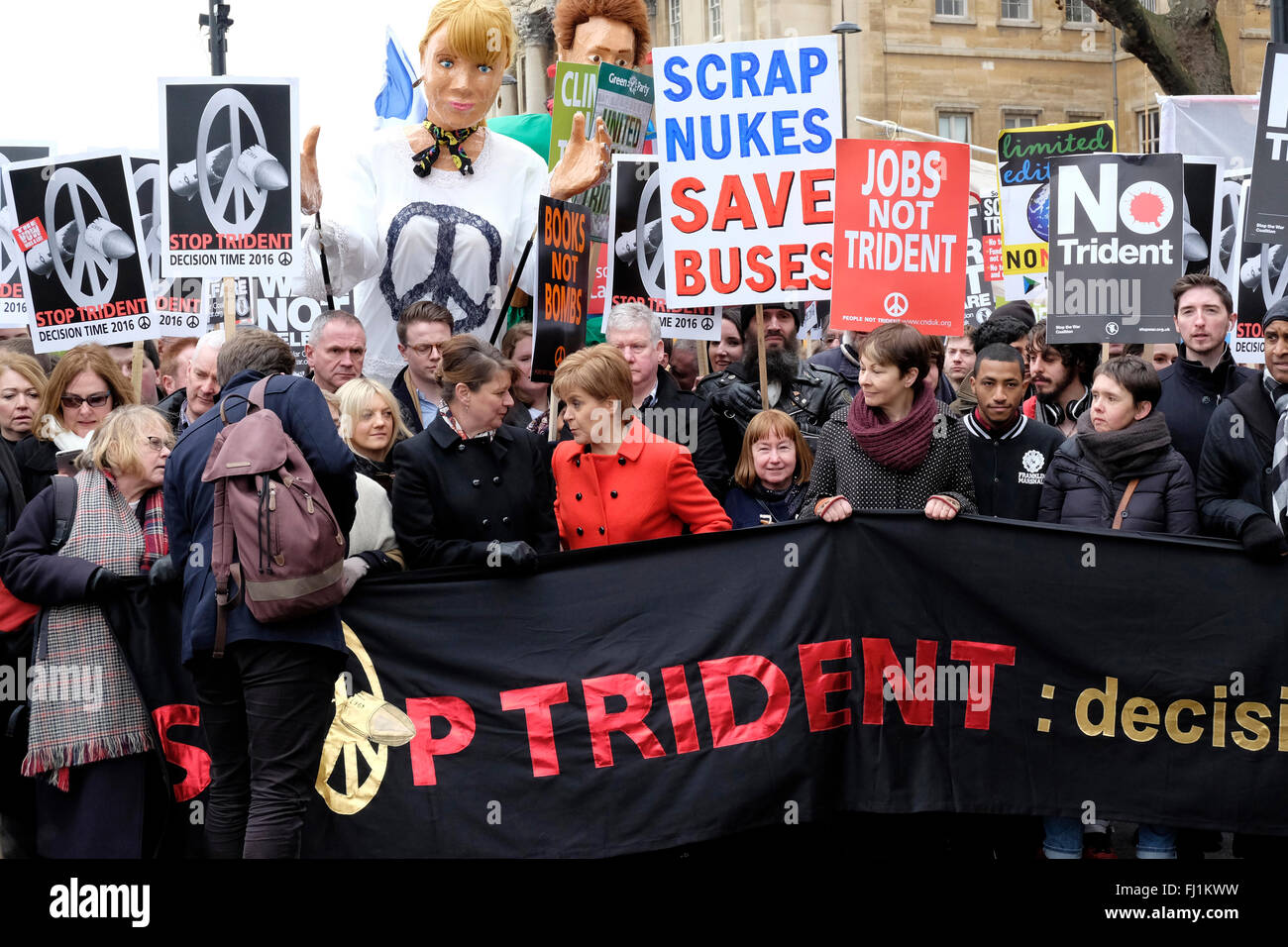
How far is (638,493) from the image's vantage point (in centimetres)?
600

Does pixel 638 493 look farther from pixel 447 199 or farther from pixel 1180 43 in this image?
pixel 1180 43

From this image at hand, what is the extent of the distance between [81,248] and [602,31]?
10.4ft

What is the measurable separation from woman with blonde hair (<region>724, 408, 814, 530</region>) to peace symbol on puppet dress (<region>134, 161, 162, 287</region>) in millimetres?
3486

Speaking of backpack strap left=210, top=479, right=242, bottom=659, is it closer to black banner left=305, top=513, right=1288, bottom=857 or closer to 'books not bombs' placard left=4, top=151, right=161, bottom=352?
black banner left=305, top=513, right=1288, bottom=857

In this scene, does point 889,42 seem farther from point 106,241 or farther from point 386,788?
point 386,788

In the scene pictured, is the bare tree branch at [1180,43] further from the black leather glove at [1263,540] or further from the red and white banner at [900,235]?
the black leather glove at [1263,540]

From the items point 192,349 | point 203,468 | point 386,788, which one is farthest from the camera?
point 192,349

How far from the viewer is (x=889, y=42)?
38156 mm

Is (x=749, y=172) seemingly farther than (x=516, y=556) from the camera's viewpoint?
Yes

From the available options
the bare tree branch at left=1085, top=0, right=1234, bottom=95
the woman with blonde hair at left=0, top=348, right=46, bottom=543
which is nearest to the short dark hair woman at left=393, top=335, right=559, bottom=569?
the woman with blonde hair at left=0, top=348, right=46, bottom=543

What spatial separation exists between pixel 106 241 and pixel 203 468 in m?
3.55

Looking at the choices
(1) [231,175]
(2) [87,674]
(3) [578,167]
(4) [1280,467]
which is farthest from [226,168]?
(4) [1280,467]

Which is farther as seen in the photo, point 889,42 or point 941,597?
point 889,42

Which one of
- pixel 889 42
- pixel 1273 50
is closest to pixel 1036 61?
pixel 889 42
